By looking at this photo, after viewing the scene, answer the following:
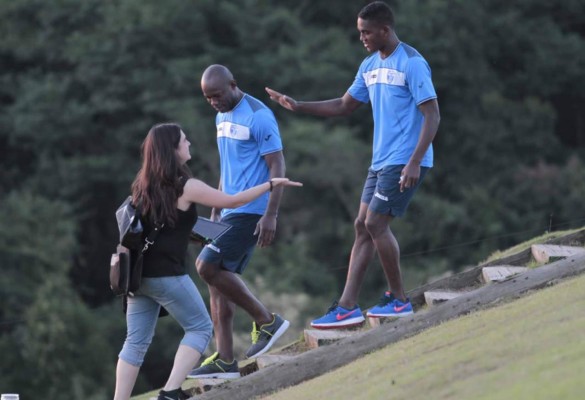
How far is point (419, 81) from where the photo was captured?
31.8 ft

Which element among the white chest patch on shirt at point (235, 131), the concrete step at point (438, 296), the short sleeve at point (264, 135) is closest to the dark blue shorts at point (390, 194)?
the short sleeve at point (264, 135)

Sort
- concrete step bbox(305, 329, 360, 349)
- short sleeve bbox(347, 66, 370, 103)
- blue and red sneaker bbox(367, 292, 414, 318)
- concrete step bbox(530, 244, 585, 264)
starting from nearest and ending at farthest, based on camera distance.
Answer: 1. concrete step bbox(305, 329, 360, 349)
2. blue and red sneaker bbox(367, 292, 414, 318)
3. short sleeve bbox(347, 66, 370, 103)
4. concrete step bbox(530, 244, 585, 264)

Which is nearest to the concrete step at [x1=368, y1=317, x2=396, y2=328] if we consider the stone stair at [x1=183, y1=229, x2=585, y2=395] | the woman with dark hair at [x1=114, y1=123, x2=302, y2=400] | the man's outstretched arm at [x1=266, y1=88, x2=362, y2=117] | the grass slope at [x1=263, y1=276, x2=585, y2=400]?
the stone stair at [x1=183, y1=229, x2=585, y2=395]

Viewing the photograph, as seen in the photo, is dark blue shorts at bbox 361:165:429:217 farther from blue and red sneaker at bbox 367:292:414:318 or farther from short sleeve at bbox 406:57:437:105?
blue and red sneaker at bbox 367:292:414:318

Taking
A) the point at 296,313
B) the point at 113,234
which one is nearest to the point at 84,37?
the point at 113,234

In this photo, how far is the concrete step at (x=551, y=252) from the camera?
10617 millimetres

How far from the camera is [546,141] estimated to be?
39281 millimetres

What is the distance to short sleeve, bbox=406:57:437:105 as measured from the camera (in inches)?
381

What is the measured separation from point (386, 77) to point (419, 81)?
301 millimetres

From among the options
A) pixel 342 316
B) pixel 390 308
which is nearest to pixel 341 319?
pixel 342 316

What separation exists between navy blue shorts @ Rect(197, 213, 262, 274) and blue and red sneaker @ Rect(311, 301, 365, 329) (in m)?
0.80

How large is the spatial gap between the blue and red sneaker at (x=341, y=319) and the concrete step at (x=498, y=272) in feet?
A: 3.35

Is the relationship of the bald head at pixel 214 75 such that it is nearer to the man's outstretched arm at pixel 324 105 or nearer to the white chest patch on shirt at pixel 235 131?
the white chest patch on shirt at pixel 235 131

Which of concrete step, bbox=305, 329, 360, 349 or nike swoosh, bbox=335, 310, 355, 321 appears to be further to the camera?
nike swoosh, bbox=335, 310, 355, 321
